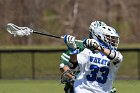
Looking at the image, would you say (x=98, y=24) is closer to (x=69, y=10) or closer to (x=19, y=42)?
(x=19, y=42)

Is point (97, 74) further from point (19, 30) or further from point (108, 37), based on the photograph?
point (19, 30)

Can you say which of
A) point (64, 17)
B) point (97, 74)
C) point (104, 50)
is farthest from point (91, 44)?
point (64, 17)

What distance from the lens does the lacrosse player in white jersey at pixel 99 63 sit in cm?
811

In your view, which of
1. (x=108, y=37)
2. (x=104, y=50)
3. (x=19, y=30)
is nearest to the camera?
(x=104, y=50)

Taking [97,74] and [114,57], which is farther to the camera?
[97,74]

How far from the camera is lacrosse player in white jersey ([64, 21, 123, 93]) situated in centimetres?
811

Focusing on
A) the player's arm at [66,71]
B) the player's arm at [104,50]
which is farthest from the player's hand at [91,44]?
the player's arm at [66,71]

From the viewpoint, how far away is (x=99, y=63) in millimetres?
8172

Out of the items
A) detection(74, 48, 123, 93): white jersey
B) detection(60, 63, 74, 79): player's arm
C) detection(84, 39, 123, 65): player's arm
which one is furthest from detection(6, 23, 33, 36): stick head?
detection(84, 39, 123, 65): player's arm

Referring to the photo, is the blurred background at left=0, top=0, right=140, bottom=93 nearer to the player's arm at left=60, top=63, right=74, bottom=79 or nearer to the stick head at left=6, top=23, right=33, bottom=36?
the player's arm at left=60, top=63, right=74, bottom=79

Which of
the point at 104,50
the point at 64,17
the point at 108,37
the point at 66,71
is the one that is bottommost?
the point at 64,17

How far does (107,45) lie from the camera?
8141 mm

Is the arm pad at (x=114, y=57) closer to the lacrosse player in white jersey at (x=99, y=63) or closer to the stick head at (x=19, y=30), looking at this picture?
the lacrosse player in white jersey at (x=99, y=63)

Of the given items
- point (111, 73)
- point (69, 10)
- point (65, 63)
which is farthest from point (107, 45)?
point (69, 10)
